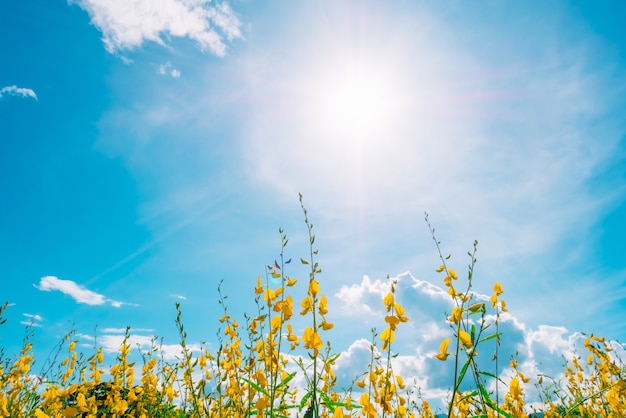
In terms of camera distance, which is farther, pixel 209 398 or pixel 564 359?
pixel 564 359

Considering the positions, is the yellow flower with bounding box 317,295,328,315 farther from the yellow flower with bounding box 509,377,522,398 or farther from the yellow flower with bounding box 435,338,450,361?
the yellow flower with bounding box 509,377,522,398

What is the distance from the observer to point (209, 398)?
2811 millimetres

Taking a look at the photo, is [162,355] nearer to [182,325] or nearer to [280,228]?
[182,325]

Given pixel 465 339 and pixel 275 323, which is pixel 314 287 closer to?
pixel 275 323

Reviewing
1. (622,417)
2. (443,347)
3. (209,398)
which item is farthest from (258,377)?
(622,417)

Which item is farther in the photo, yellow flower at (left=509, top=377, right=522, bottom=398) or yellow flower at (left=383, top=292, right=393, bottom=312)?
yellow flower at (left=509, top=377, right=522, bottom=398)

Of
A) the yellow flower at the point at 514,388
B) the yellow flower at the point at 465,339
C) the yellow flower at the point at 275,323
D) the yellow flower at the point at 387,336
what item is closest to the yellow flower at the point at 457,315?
the yellow flower at the point at 465,339

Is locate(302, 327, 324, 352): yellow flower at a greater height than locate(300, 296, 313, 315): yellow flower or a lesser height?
lesser

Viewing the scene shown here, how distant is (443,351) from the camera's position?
1718 mm

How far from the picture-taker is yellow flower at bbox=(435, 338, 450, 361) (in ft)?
5.54

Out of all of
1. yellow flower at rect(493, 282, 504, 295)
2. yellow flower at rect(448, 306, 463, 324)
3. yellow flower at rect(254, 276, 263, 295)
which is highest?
yellow flower at rect(493, 282, 504, 295)

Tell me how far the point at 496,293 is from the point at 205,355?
8.41ft

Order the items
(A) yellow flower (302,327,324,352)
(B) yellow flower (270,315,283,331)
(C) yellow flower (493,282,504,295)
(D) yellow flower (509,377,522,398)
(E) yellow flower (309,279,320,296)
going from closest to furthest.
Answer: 1. (A) yellow flower (302,327,324,352)
2. (E) yellow flower (309,279,320,296)
3. (B) yellow flower (270,315,283,331)
4. (D) yellow flower (509,377,522,398)
5. (C) yellow flower (493,282,504,295)

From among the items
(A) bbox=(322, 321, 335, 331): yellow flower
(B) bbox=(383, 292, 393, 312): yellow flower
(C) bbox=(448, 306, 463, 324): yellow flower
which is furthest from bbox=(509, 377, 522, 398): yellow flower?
(A) bbox=(322, 321, 335, 331): yellow flower
